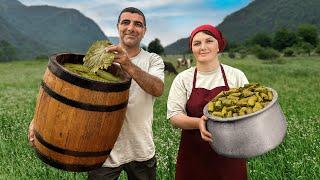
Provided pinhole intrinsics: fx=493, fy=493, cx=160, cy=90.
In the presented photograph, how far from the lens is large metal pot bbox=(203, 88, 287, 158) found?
3.68 metres

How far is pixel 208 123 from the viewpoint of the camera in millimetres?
3922

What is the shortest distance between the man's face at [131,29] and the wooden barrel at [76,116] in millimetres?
422

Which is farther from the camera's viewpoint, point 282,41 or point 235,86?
point 282,41

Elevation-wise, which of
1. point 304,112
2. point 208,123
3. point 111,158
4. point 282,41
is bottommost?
point 282,41

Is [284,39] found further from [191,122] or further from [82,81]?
[82,81]

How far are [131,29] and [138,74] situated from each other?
536mm

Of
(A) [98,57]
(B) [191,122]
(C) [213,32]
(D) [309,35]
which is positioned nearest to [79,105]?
(A) [98,57]

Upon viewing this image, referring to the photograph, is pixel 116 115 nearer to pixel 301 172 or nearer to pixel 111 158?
pixel 111 158

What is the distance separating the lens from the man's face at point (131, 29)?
4703 mm

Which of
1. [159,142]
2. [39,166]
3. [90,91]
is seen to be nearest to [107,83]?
[90,91]

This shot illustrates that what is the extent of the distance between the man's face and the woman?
0.55 metres

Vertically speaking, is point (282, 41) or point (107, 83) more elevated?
point (107, 83)

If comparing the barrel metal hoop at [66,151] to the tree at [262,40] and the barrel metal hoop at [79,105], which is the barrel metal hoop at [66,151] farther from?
the tree at [262,40]

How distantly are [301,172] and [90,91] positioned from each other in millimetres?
3651
